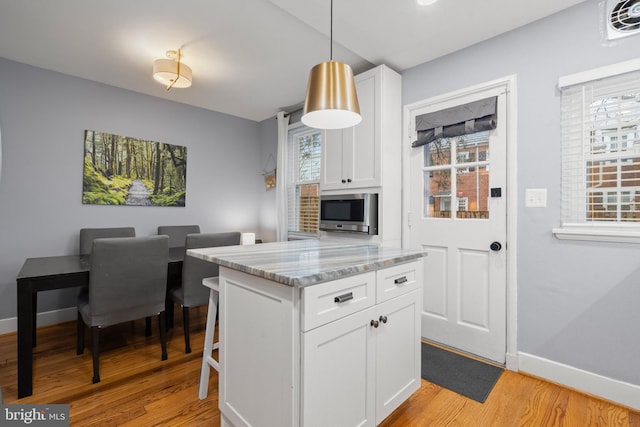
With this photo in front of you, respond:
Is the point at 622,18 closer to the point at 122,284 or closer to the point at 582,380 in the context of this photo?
the point at 582,380

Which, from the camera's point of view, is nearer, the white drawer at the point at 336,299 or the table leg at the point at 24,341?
→ the white drawer at the point at 336,299

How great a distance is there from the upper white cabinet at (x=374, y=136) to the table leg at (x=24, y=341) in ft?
8.09

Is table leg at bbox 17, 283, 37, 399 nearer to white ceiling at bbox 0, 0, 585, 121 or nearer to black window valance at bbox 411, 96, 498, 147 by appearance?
white ceiling at bbox 0, 0, 585, 121

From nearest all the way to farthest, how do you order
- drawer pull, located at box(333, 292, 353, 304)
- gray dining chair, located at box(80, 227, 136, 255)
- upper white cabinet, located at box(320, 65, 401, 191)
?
drawer pull, located at box(333, 292, 353, 304) → upper white cabinet, located at box(320, 65, 401, 191) → gray dining chair, located at box(80, 227, 136, 255)

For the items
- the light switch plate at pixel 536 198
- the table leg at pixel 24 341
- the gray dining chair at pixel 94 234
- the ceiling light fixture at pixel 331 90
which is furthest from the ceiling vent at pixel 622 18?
the gray dining chair at pixel 94 234

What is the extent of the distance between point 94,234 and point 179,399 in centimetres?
199

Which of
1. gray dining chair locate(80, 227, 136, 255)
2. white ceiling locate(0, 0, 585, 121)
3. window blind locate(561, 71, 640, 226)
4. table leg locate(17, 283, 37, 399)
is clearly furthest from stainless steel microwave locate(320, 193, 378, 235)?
table leg locate(17, 283, 37, 399)

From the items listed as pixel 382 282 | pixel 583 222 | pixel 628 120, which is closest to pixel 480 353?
pixel 583 222

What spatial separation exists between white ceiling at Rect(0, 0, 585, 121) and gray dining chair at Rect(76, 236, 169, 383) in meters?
1.58

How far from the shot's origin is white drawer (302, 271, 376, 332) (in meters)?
1.16

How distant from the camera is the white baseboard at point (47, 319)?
277cm

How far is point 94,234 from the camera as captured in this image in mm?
2990

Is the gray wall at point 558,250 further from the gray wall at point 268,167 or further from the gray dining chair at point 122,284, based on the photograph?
the gray wall at point 268,167

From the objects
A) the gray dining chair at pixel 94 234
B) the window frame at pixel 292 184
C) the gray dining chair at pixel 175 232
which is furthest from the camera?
the window frame at pixel 292 184
